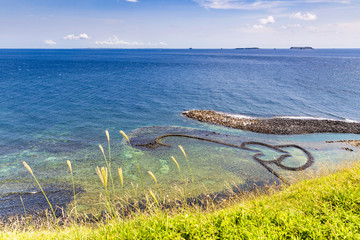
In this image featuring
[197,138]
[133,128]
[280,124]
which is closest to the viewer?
[197,138]

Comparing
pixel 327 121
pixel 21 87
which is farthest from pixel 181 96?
pixel 21 87

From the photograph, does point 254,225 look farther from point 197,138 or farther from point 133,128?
point 133,128

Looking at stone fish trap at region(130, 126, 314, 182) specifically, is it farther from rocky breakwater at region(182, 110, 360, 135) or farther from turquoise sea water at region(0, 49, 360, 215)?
rocky breakwater at region(182, 110, 360, 135)

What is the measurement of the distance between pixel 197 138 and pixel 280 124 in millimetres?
14314

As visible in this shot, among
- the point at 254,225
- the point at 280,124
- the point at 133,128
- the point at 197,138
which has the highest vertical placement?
the point at 254,225

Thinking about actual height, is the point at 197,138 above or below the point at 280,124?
below

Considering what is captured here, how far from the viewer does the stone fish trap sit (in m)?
20.9

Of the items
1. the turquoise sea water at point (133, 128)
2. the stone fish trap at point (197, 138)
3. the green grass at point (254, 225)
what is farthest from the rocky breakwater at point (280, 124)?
the green grass at point (254, 225)

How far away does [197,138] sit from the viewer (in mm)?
26500

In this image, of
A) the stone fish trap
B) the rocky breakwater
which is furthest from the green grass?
the rocky breakwater

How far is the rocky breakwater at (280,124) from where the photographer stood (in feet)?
98.4

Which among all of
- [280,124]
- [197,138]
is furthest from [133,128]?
[280,124]

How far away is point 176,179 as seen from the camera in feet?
58.7

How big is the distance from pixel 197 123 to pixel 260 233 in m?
27.7
